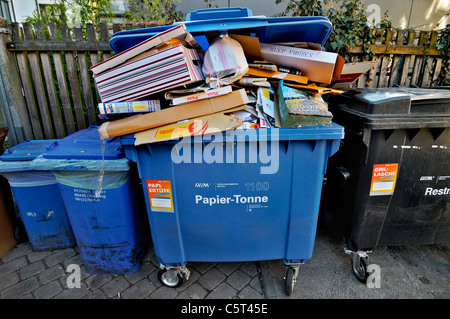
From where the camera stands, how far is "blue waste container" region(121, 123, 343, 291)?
65.0 inches

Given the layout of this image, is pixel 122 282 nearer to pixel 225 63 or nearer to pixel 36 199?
pixel 36 199

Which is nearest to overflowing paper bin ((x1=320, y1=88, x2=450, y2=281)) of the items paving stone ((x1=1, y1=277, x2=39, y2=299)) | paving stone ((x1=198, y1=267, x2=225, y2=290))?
paving stone ((x1=198, y1=267, x2=225, y2=290))

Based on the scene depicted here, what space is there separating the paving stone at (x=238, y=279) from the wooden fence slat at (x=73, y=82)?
2.65 metres

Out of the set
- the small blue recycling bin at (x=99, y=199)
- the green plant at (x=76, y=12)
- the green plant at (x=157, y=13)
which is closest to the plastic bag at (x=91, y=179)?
the small blue recycling bin at (x=99, y=199)

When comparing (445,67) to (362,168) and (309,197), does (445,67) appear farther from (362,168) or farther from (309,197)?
(309,197)

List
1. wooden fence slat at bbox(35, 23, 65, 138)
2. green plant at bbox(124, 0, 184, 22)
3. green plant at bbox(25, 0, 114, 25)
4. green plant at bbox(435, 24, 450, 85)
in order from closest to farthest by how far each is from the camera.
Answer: wooden fence slat at bbox(35, 23, 65, 138) → green plant at bbox(435, 24, 450, 85) → green plant at bbox(25, 0, 114, 25) → green plant at bbox(124, 0, 184, 22)

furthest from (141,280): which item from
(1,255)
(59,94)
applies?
(59,94)

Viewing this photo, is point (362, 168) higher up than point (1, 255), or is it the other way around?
point (362, 168)

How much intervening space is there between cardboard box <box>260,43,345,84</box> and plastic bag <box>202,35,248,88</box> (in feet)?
1.14

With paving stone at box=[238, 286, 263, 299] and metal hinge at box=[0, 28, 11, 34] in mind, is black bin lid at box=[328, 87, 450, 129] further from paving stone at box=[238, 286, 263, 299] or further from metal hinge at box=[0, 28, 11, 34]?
metal hinge at box=[0, 28, 11, 34]

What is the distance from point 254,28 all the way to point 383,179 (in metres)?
1.46

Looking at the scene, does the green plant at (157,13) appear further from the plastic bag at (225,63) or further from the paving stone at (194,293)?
the paving stone at (194,293)
